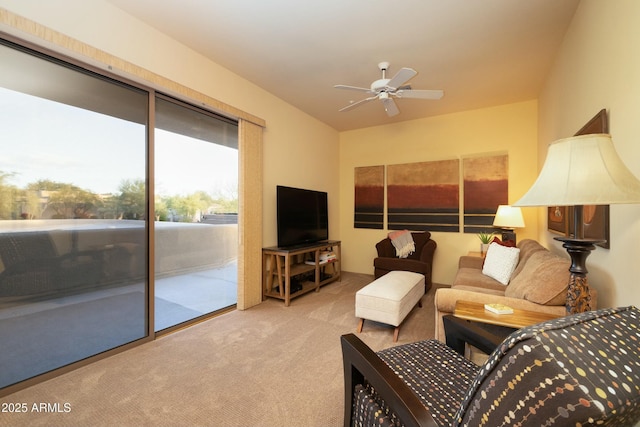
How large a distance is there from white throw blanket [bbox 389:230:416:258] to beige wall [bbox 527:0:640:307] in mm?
2410

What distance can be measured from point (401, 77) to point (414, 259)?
108 inches

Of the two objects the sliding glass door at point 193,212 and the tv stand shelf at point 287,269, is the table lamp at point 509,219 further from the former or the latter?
the sliding glass door at point 193,212

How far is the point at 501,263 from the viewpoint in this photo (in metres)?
2.76

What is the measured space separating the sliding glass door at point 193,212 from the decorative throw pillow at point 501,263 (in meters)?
2.90

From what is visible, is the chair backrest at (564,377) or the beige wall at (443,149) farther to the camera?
the beige wall at (443,149)

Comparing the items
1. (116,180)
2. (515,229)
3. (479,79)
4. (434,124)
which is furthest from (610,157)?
(434,124)

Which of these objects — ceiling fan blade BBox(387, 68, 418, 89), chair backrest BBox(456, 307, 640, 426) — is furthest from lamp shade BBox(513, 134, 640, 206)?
ceiling fan blade BBox(387, 68, 418, 89)

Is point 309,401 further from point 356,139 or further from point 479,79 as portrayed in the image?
point 356,139

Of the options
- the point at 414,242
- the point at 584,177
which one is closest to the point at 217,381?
the point at 584,177

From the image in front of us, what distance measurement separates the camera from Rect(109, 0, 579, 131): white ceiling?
7.11 feet

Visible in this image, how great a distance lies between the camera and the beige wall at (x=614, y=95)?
1330 mm

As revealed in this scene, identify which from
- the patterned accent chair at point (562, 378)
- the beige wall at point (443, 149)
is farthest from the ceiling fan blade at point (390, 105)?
the patterned accent chair at point (562, 378)

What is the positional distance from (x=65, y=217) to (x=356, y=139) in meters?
4.44

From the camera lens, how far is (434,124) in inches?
179
